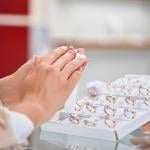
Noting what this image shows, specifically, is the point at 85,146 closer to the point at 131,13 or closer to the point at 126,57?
the point at 126,57

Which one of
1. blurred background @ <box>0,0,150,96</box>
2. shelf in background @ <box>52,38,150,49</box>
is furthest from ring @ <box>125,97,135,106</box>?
shelf in background @ <box>52,38,150,49</box>

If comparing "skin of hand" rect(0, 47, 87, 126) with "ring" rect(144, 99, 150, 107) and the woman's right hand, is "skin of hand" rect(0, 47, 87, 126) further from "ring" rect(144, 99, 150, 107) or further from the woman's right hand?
"ring" rect(144, 99, 150, 107)

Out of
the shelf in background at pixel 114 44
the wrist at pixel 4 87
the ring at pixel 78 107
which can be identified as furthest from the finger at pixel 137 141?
the shelf in background at pixel 114 44

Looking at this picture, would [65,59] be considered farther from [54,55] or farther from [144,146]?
[144,146]

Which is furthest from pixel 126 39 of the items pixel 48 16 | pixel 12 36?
pixel 12 36

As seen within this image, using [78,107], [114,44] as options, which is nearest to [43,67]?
[78,107]
